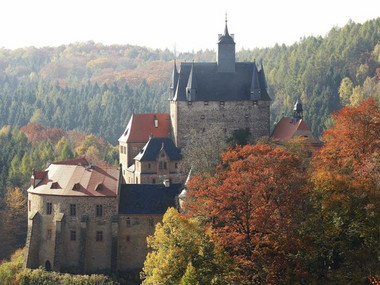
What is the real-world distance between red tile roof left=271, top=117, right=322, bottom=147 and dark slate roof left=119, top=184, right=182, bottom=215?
50.1 ft

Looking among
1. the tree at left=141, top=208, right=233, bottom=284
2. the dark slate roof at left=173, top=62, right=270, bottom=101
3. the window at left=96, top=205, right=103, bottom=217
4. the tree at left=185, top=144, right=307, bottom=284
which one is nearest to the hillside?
the dark slate roof at left=173, top=62, right=270, bottom=101

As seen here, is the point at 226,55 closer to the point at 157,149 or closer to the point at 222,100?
the point at 222,100

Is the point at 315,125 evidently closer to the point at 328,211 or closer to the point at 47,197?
the point at 47,197

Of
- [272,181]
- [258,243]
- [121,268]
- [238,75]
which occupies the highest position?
[238,75]

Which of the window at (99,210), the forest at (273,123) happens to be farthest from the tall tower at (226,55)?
the window at (99,210)

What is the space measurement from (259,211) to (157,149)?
29258 mm

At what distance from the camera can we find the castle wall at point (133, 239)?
2500 inches

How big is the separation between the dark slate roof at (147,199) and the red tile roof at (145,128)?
15.2m

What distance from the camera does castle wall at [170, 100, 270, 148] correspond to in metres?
77.8

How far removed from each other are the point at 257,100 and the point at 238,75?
3.30m

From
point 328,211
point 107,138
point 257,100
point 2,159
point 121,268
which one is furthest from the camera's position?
point 107,138

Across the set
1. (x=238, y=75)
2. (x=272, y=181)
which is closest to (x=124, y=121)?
(x=238, y=75)

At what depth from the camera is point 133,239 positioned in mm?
63594

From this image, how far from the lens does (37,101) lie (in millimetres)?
183250
